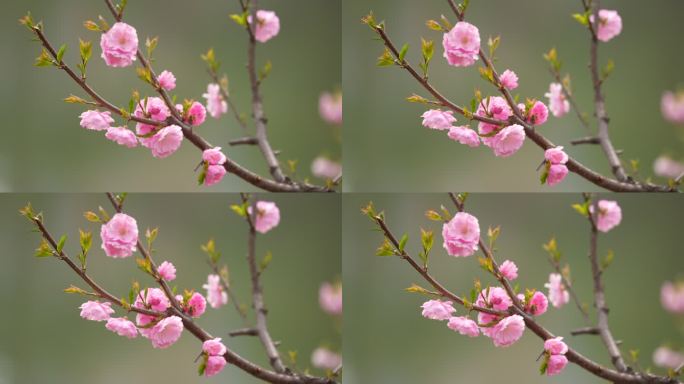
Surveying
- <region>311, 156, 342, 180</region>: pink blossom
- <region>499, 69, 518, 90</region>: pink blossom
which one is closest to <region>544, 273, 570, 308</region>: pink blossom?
<region>499, 69, 518, 90</region>: pink blossom

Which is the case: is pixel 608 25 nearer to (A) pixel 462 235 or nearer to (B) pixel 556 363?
(A) pixel 462 235

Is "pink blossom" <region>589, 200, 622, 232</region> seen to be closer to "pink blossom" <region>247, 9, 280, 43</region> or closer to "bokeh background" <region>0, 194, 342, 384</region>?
"bokeh background" <region>0, 194, 342, 384</region>

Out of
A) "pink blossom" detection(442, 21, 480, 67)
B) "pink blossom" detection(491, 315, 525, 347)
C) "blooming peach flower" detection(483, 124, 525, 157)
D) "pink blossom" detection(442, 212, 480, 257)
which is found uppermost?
"pink blossom" detection(442, 21, 480, 67)

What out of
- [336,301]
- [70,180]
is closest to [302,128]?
[336,301]

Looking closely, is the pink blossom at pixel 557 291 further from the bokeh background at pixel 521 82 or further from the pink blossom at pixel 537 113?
the pink blossom at pixel 537 113

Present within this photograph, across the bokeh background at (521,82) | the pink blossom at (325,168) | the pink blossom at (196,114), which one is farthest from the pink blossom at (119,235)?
the bokeh background at (521,82)

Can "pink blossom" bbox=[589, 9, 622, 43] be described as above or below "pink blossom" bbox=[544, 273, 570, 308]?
above
